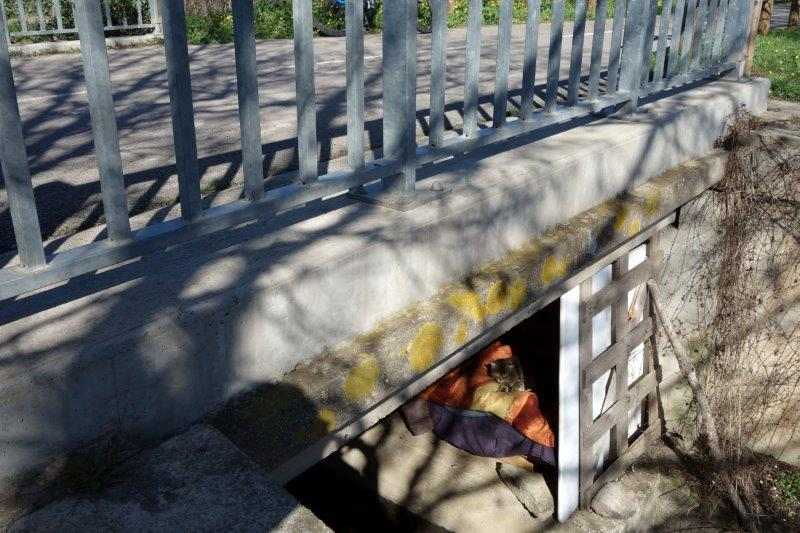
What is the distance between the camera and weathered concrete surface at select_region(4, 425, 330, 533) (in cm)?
168

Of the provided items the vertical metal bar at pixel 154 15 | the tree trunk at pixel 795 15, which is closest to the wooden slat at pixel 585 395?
the vertical metal bar at pixel 154 15

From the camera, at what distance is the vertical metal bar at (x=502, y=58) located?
2.90m

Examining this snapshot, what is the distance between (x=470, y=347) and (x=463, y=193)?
0.56m

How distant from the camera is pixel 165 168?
13.0ft

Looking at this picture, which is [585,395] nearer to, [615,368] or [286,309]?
[615,368]

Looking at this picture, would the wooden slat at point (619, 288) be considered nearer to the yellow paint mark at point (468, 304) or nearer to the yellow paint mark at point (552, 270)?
the yellow paint mark at point (552, 270)

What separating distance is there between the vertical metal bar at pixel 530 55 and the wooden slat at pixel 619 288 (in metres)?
1.93

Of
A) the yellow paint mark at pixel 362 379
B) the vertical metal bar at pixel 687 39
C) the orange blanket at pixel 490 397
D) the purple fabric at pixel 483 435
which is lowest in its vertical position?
the purple fabric at pixel 483 435

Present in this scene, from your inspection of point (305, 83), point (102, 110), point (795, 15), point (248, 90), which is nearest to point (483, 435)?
point (305, 83)

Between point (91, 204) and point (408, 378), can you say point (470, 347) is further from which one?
point (91, 204)

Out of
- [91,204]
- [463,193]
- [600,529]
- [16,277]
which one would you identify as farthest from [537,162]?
[600,529]

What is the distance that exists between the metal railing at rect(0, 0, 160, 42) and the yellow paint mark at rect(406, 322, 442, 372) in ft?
28.9

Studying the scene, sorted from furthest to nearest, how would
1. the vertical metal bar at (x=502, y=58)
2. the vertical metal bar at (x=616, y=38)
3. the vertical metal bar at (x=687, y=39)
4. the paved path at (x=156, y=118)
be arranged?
the vertical metal bar at (x=687, y=39) → the vertical metal bar at (x=616, y=38) → the paved path at (x=156, y=118) → the vertical metal bar at (x=502, y=58)

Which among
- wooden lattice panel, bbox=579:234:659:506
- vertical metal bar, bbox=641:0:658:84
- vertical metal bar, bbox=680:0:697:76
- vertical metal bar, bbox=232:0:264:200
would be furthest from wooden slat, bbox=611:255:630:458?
vertical metal bar, bbox=232:0:264:200
